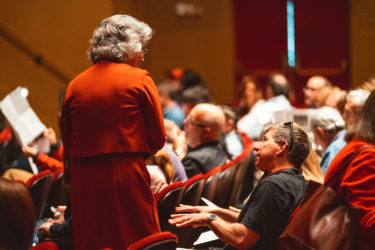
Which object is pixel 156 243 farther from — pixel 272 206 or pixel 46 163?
pixel 46 163

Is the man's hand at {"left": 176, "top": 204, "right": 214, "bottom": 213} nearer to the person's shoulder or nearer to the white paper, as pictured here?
the person's shoulder

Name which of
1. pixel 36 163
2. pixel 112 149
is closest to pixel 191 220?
pixel 112 149

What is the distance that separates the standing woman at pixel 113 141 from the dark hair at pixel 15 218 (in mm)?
635

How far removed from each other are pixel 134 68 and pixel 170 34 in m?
7.99

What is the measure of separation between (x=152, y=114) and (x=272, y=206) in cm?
65

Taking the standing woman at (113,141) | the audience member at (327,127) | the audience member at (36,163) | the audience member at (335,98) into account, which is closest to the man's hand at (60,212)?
the standing woman at (113,141)

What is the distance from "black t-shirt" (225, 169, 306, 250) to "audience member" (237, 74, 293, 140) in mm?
3819

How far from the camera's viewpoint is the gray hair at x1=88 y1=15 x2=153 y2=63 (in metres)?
2.56

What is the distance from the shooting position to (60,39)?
7.11 metres

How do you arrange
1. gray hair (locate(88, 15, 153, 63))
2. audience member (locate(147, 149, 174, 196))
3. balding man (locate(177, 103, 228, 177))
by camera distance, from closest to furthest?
gray hair (locate(88, 15, 153, 63)) < audience member (locate(147, 149, 174, 196)) < balding man (locate(177, 103, 228, 177))

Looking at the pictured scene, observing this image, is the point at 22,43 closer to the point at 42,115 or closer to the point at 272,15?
the point at 42,115

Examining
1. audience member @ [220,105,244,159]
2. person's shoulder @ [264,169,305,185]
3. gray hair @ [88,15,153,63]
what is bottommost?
audience member @ [220,105,244,159]

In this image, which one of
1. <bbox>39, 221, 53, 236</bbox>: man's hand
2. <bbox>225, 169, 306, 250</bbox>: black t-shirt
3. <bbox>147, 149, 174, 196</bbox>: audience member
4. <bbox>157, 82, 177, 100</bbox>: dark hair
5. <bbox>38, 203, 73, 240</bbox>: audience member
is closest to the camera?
<bbox>225, 169, 306, 250</bbox>: black t-shirt

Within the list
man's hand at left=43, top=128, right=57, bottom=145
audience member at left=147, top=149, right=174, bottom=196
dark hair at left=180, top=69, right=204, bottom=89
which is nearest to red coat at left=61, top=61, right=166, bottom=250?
audience member at left=147, top=149, right=174, bottom=196
